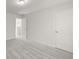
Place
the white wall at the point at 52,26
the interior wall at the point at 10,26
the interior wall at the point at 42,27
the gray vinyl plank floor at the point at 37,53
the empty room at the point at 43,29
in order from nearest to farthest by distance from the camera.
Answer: the gray vinyl plank floor at the point at 37,53, the empty room at the point at 43,29, the white wall at the point at 52,26, the interior wall at the point at 42,27, the interior wall at the point at 10,26

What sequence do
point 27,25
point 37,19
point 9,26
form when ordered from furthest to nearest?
1. point 27,25
2. point 9,26
3. point 37,19

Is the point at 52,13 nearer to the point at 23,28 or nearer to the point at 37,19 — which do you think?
the point at 37,19

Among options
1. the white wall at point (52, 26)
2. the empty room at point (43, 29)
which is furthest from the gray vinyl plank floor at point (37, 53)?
the white wall at point (52, 26)

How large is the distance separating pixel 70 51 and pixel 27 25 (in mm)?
3293

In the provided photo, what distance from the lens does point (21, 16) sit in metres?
5.32

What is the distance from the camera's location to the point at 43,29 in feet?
11.8

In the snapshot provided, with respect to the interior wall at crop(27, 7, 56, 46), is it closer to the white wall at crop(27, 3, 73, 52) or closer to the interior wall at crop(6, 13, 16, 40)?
the white wall at crop(27, 3, 73, 52)

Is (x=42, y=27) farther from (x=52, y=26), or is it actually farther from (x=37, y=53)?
→ (x=37, y=53)

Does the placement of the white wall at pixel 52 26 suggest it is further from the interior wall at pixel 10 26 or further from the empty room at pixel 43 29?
the interior wall at pixel 10 26

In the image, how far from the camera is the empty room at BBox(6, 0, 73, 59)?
7.44ft

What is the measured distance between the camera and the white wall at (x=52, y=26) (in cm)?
240

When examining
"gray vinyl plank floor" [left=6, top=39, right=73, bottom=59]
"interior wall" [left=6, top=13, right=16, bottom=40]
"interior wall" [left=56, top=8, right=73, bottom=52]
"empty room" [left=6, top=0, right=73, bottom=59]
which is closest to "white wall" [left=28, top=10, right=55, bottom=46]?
"empty room" [left=6, top=0, right=73, bottom=59]

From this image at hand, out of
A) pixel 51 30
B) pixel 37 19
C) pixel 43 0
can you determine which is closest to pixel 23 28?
pixel 37 19

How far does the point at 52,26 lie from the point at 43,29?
0.65 meters
